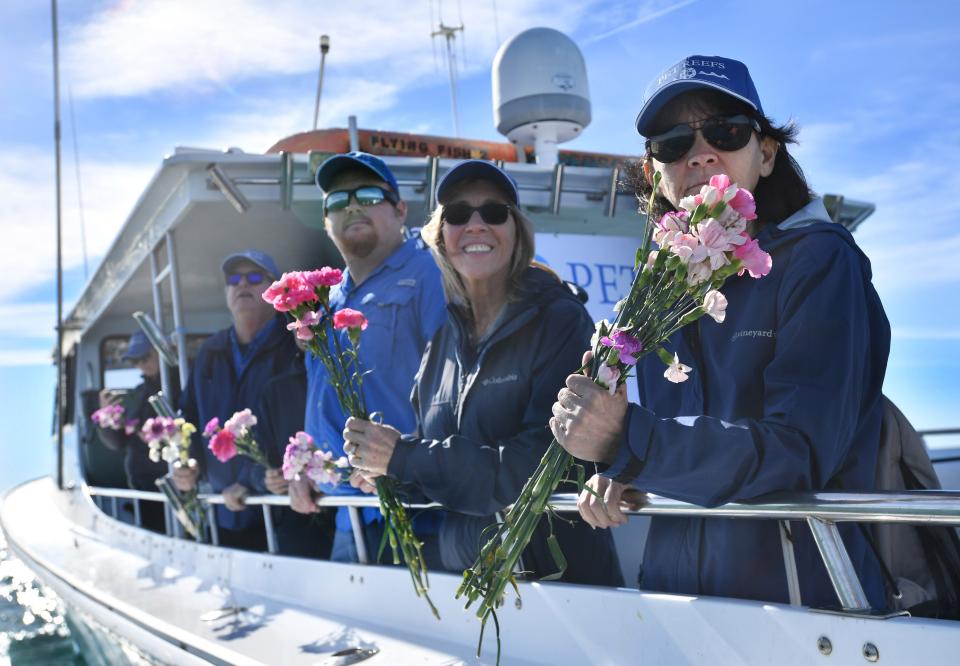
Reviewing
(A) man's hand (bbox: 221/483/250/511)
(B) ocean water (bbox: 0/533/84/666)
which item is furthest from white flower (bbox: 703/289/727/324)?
(B) ocean water (bbox: 0/533/84/666)

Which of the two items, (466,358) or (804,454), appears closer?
(804,454)

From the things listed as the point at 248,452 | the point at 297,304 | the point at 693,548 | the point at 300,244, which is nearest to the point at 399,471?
the point at 297,304

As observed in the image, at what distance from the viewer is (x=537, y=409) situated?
2.28m

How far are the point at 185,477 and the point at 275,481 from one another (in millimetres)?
1291

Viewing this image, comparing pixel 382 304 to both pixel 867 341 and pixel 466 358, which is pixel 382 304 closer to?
pixel 466 358

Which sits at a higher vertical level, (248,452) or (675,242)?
(675,242)

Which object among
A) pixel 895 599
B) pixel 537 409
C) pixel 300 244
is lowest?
pixel 895 599

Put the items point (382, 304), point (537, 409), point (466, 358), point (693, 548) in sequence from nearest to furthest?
point (693, 548) → point (537, 409) → point (466, 358) → point (382, 304)

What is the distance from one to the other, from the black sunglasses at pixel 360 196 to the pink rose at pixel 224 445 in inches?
39.5

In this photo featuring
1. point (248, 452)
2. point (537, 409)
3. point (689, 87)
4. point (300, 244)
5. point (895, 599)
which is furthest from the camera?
point (300, 244)

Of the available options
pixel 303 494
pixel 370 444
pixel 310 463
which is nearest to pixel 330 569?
pixel 303 494

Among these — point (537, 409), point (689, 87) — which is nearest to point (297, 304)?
point (537, 409)

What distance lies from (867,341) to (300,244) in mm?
5255

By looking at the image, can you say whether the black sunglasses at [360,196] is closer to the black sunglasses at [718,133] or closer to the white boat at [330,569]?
the white boat at [330,569]
